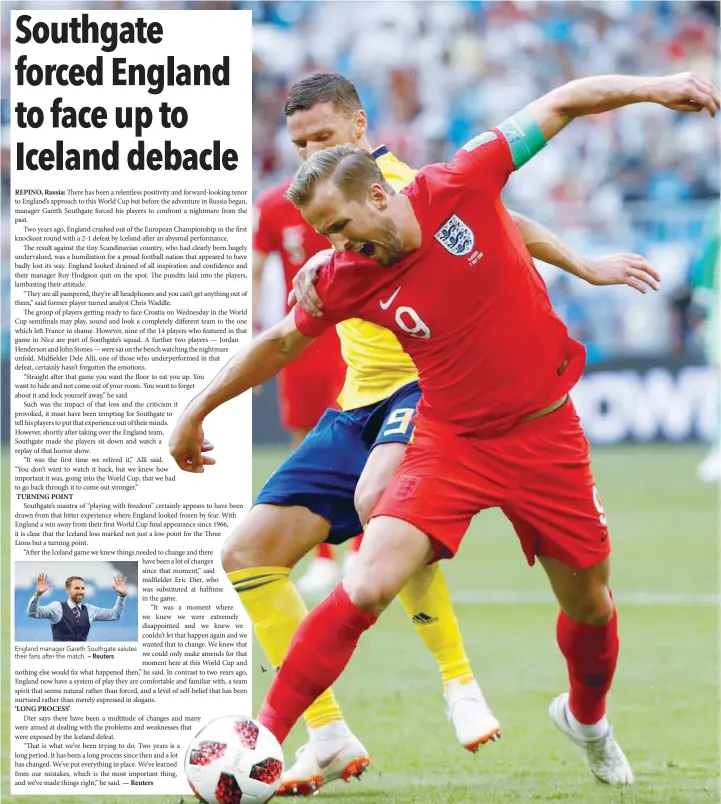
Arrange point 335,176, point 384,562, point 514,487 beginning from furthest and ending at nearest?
point 514,487 < point 384,562 < point 335,176

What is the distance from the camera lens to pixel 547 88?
57.4 feet

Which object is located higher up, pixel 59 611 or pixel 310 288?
pixel 310 288

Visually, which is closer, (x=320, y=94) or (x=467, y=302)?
(x=467, y=302)

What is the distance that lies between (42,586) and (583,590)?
1.65 meters

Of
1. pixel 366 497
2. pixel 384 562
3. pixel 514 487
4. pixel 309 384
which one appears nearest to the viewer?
pixel 384 562

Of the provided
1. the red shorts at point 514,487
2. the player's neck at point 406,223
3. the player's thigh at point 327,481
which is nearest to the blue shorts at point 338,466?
the player's thigh at point 327,481

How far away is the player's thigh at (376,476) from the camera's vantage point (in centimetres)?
411

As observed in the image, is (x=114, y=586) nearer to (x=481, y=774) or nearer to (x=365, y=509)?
(x=365, y=509)

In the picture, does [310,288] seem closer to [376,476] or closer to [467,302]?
A: [467,302]

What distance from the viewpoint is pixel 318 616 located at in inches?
148

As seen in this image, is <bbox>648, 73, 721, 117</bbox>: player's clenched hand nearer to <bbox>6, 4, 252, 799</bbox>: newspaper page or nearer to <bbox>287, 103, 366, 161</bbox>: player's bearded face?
<bbox>287, 103, 366, 161</bbox>: player's bearded face

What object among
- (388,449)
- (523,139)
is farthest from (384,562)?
(523,139)

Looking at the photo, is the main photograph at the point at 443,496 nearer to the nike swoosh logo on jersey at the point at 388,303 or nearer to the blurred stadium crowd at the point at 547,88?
the nike swoosh logo on jersey at the point at 388,303

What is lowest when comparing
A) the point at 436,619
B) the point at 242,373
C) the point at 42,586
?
the point at 436,619
